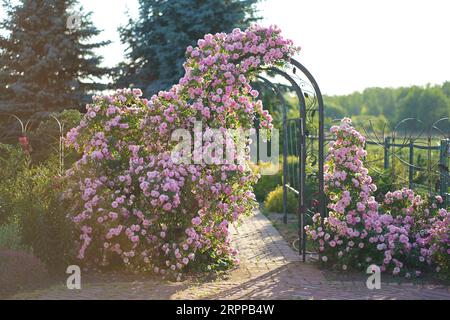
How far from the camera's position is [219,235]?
8164mm

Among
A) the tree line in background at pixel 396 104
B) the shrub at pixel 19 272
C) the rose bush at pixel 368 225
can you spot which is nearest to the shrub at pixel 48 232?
the shrub at pixel 19 272

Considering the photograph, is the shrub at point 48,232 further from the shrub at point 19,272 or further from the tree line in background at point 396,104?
the tree line in background at point 396,104

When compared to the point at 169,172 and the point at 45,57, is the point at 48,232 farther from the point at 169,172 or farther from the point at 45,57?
the point at 45,57

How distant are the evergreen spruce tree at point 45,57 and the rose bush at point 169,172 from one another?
16.0 m

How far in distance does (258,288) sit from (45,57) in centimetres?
1925

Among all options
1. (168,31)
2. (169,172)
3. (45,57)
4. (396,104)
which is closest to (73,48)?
(45,57)

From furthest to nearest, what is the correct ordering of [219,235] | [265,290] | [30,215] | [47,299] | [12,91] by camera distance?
1. [12,91]
2. [219,235]
3. [30,215]
4. [265,290]
5. [47,299]

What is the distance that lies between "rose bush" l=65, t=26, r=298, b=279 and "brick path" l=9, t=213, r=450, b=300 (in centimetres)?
44

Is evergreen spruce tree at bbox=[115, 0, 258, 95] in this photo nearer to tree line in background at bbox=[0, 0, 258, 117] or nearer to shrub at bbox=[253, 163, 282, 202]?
tree line in background at bbox=[0, 0, 258, 117]

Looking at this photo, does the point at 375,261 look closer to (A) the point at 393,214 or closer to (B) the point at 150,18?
(A) the point at 393,214

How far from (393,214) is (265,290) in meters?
2.57

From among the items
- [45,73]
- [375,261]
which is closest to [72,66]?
[45,73]

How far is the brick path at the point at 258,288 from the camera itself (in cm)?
657

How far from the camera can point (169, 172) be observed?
303 inches
